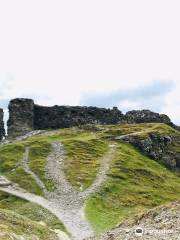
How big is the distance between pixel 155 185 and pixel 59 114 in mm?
68209

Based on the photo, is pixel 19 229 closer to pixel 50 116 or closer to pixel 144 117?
pixel 50 116

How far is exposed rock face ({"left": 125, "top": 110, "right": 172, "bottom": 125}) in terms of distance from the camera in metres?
190

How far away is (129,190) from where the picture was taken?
110 metres

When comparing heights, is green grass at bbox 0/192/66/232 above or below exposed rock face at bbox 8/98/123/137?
below

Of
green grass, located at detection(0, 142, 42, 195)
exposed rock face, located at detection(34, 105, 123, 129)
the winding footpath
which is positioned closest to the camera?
the winding footpath

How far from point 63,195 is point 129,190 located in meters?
15.1

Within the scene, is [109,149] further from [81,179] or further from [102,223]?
[102,223]

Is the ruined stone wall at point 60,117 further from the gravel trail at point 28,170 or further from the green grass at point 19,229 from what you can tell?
the green grass at point 19,229

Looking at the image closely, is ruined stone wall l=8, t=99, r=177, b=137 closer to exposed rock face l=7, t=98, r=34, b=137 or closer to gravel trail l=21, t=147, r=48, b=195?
exposed rock face l=7, t=98, r=34, b=137

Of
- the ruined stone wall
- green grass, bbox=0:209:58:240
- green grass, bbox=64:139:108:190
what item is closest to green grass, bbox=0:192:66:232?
green grass, bbox=0:209:58:240

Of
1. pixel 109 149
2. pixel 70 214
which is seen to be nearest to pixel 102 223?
pixel 70 214

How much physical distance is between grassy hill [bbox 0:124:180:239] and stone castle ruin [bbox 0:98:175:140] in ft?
37.8

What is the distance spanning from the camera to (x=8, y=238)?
5419cm

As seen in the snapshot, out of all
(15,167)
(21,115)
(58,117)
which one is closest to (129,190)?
(15,167)
